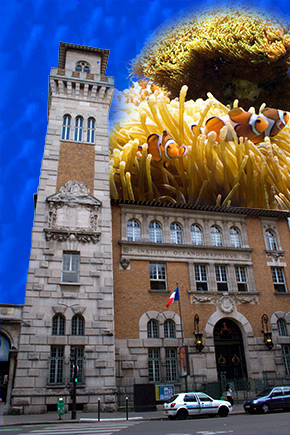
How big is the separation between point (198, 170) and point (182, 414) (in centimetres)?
1852

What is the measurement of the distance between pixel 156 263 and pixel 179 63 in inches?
1039

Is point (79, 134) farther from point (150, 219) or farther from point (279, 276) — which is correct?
point (279, 276)

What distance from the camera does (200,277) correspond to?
25.8 metres

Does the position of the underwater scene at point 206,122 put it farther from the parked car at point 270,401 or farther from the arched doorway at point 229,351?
the parked car at point 270,401

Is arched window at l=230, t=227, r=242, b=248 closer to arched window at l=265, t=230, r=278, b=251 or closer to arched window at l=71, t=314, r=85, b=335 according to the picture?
arched window at l=265, t=230, r=278, b=251

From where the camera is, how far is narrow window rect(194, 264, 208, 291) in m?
25.6

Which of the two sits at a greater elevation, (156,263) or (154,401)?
(156,263)

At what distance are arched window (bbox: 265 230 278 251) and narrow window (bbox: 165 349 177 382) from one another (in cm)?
1091

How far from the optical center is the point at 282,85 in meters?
43.6

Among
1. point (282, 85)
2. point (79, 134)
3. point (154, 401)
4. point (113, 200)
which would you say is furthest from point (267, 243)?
point (282, 85)

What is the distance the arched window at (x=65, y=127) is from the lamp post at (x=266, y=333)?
1887 cm

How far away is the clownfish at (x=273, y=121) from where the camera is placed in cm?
3391

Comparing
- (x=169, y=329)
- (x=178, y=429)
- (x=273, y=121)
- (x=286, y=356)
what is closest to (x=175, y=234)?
(x=169, y=329)

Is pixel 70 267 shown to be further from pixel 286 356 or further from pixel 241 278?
pixel 286 356
